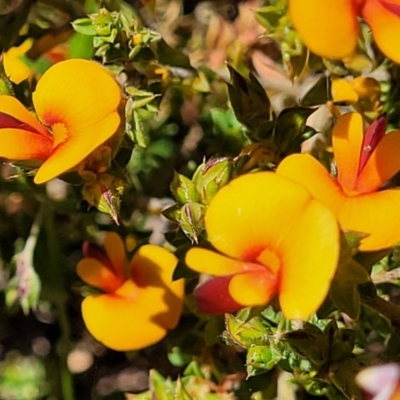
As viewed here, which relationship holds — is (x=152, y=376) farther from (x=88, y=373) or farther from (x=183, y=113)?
(x=183, y=113)

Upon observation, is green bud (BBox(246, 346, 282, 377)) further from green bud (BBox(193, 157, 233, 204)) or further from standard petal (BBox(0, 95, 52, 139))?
standard petal (BBox(0, 95, 52, 139))

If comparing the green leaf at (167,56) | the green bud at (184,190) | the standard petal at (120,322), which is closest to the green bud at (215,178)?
the green bud at (184,190)

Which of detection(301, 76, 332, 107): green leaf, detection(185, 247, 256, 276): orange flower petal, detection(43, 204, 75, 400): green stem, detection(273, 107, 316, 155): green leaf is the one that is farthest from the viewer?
detection(43, 204, 75, 400): green stem

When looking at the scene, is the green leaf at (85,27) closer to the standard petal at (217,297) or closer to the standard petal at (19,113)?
the standard petal at (19,113)

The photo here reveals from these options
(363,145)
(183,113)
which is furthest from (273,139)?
(183,113)

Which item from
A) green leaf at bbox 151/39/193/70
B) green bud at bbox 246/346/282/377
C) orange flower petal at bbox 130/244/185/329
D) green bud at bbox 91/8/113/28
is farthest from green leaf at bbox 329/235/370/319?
green leaf at bbox 151/39/193/70

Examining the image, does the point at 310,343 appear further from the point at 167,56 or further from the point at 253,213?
the point at 167,56
